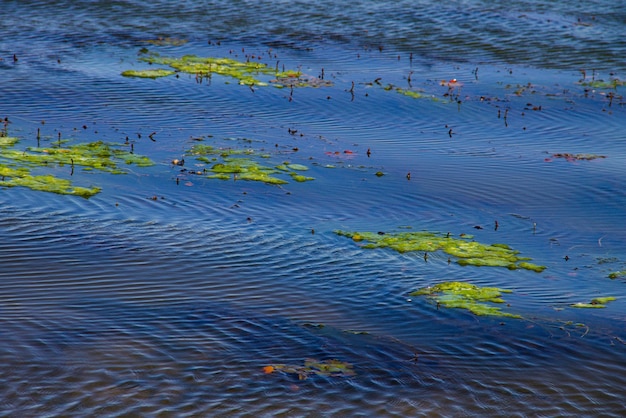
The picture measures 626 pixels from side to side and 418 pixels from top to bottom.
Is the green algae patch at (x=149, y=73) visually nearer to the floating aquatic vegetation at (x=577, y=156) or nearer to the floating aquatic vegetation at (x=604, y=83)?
the floating aquatic vegetation at (x=577, y=156)

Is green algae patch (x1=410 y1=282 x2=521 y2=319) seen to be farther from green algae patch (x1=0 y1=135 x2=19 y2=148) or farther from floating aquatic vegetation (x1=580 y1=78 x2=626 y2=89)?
floating aquatic vegetation (x1=580 y1=78 x2=626 y2=89)

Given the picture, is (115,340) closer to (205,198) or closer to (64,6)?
(205,198)

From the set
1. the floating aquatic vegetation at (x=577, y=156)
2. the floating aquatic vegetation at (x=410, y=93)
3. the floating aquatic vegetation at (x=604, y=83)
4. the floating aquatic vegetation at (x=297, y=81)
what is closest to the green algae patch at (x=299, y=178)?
the floating aquatic vegetation at (x=577, y=156)

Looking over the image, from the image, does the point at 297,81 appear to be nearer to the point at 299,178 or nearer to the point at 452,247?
the point at 299,178


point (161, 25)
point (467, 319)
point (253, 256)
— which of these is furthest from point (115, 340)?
point (161, 25)

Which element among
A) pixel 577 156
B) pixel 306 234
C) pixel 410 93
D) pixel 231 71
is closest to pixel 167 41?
pixel 231 71

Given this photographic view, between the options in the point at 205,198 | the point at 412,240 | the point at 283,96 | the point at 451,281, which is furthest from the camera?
the point at 283,96

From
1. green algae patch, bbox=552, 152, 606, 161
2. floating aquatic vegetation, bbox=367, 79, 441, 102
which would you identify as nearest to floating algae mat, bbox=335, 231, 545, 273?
green algae patch, bbox=552, 152, 606, 161
